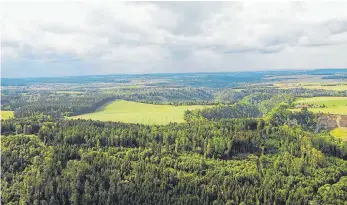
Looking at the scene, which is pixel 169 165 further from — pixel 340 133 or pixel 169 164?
pixel 340 133

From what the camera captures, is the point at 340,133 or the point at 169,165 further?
the point at 340,133

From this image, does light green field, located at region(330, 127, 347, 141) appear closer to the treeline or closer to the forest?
the forest

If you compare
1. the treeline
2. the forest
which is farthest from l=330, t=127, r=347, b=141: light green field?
the treeline

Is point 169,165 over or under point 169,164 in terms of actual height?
under

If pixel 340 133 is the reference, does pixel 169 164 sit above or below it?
above

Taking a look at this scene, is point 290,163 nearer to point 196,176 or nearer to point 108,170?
point 196,176

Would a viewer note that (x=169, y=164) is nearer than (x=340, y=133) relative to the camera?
Yes

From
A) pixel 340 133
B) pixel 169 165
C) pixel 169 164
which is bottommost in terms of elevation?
pixel 340 133

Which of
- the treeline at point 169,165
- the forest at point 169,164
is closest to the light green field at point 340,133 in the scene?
the forest at point 169,164

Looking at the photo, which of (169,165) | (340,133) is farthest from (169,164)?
(340,133)
